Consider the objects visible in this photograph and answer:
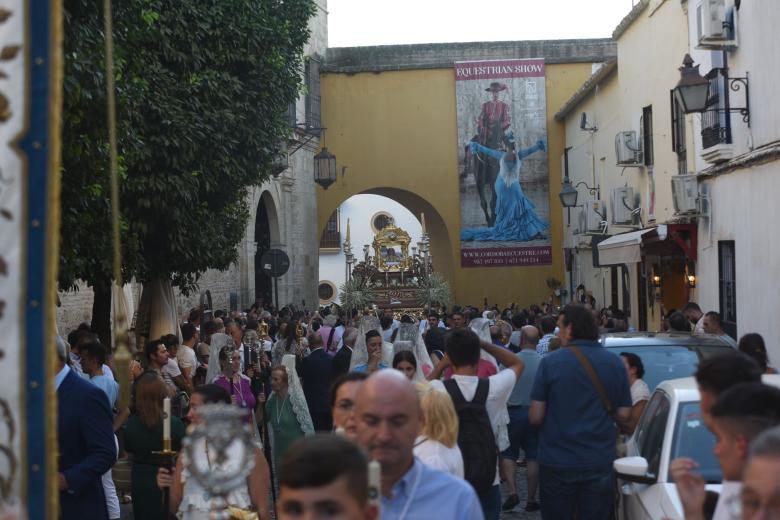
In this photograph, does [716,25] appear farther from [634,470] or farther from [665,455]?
[634,470]

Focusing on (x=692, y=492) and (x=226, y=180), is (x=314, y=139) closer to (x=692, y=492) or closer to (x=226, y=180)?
(x=226, y=180)

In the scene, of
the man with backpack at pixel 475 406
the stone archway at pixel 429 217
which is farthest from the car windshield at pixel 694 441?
the stone archway at pixel 429 217

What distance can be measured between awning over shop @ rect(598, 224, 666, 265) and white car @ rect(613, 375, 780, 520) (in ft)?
47.4

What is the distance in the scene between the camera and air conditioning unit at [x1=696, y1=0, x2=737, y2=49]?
18031 mm

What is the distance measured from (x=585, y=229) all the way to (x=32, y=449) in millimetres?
30221

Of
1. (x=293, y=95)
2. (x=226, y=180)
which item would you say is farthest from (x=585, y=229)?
(x=226, y=180)

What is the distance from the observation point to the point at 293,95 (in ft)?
Answer: 67.1

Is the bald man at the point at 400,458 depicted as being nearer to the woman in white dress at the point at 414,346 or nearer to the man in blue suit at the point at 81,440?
the man in blue suit at the point at 81,440

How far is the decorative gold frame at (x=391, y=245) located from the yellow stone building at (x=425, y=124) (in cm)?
686

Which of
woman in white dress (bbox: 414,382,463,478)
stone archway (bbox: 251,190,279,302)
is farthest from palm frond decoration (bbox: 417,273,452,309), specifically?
woman in white dress (bbox: 414,382,463,478)

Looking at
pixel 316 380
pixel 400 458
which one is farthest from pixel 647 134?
pixel 400 458

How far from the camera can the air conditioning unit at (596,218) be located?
105 ft

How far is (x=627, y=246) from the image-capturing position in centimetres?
2328

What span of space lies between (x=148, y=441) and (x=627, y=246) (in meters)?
16.3
